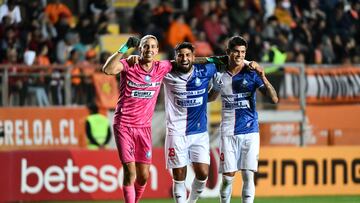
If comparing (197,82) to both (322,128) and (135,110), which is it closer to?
(135,110)

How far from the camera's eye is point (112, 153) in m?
19.6

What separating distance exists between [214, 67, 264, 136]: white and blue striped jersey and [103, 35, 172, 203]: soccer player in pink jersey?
2.99ft

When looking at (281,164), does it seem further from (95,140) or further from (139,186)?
(139,186)

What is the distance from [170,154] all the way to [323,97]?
806 cm

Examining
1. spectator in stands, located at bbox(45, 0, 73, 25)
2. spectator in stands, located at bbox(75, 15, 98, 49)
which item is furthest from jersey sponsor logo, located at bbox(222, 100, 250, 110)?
spectator in stands, located at bbox(45, 0, 73, 25)

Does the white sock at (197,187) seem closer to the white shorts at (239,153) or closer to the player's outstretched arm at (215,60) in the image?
the white shorts at (239,153)

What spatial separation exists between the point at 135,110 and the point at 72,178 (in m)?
5.22

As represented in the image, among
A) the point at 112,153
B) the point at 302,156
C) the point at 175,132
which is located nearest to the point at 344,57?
the point at 302,156

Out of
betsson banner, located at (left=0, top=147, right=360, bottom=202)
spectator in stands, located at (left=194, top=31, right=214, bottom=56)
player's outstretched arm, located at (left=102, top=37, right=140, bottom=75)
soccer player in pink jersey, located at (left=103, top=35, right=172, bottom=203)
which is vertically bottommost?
betsson banner, located at (left=0, top=147, right=360, bottom=202)

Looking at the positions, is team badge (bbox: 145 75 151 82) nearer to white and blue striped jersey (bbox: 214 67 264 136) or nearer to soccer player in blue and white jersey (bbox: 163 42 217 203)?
soccer player in blue and white jersey (bbox: 163 42 217 203)

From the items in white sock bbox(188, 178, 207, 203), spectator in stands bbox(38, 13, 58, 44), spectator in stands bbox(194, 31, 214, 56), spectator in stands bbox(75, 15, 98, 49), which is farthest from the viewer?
spectator in stands bbox(194, 31, 214, 56)

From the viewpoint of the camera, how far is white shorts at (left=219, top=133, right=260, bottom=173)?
14617 mm

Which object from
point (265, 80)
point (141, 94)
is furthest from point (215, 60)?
point (141, 94)

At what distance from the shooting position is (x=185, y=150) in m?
14.6
